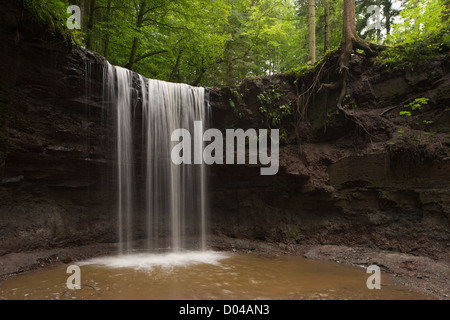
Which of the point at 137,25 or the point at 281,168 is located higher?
the point at 137,25

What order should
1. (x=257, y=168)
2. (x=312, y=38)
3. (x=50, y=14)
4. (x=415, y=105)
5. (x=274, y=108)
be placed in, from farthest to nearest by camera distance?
(x=312, y=38), (x=274, y=108), (x=257, y=168), (x=415, y=105), (x=50, y=14)

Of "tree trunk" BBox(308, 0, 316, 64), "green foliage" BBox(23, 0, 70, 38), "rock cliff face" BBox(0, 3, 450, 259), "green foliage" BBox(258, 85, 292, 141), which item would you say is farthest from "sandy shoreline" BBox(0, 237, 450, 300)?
"tree trunk" BBox(308, 0, 316, 64)

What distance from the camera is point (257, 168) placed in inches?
351

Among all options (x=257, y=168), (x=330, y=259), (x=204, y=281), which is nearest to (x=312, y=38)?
(x=257, y=168)

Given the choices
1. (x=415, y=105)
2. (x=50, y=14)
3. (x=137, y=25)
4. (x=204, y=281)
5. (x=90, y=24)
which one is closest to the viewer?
(x=204, y=281)

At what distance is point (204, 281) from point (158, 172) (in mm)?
4506

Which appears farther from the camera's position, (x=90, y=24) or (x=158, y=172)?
(x=90, y=24)

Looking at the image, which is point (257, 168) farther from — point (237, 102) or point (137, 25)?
point (137, 25)

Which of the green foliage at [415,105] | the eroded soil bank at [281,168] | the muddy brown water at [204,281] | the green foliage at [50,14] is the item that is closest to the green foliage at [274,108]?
the eroded soil bank at [281,168]

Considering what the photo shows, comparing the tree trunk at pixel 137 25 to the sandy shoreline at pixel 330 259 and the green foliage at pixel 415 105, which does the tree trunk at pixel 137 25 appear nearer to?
the sandy shoreline at pixel 330 259

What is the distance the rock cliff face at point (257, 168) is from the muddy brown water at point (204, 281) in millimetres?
1738

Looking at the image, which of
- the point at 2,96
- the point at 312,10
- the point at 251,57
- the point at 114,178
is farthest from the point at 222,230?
the point at 251,57

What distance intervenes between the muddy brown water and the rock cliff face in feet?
5.70
